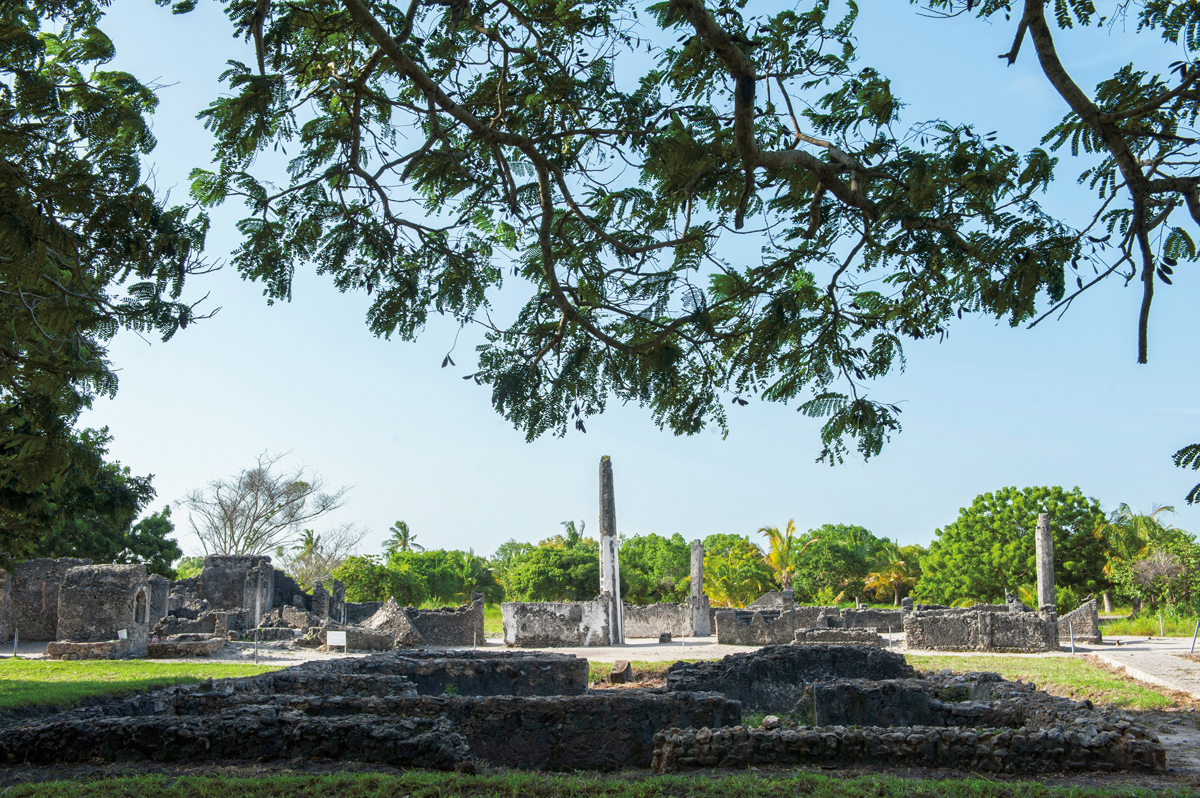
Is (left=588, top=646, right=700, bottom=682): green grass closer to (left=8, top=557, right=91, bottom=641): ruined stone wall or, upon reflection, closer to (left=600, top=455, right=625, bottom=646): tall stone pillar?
(left=600, top=455, right=625, bottom=646): tall stone pillar

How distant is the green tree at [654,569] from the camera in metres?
41.0

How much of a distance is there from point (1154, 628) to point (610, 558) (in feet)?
52.1

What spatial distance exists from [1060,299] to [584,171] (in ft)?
9.04

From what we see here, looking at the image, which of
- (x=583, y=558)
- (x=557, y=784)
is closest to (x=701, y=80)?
(x=557, y=784)

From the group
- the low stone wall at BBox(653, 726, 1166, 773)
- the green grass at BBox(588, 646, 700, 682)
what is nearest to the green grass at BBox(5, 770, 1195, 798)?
the low stone wall at BBox(653, 726, 1166, 773)

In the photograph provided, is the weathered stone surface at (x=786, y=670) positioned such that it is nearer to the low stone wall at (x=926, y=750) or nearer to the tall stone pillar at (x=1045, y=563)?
the low stone wall at (x=926, y=750)

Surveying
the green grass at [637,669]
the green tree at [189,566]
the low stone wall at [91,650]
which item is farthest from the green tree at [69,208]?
the green tree at [189,566]

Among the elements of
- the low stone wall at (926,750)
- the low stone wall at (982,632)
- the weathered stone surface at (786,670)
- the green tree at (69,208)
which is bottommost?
the low stone wall at (982,632)

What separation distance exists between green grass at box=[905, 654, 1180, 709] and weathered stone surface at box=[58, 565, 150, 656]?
51.8ft

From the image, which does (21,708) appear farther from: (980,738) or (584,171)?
(980,738)

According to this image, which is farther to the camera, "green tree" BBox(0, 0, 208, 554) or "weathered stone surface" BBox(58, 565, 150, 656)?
"weathered stone surface" BBox(58, 565, 150, 656)

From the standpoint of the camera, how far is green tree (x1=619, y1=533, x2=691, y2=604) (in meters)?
41.0

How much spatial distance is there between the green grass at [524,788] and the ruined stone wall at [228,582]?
24.9m

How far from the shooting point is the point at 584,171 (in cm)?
523
